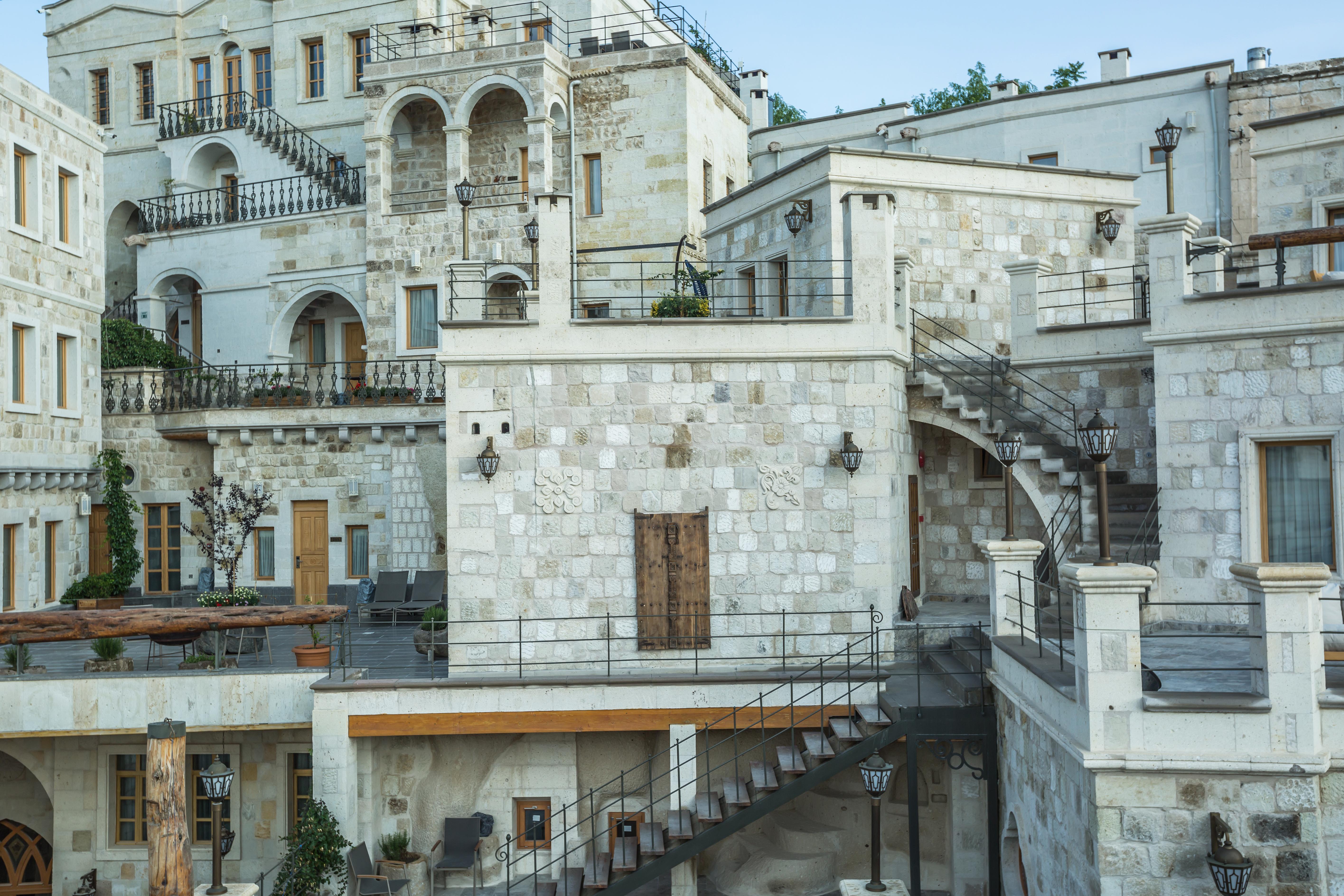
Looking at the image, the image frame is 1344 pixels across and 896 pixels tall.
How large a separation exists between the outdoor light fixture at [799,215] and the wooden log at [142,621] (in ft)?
27.5

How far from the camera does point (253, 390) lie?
72.6ft

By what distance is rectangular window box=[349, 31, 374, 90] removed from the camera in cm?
2584

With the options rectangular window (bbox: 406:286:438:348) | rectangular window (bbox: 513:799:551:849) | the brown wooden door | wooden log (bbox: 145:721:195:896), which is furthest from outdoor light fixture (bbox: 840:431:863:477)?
the brown wooden door

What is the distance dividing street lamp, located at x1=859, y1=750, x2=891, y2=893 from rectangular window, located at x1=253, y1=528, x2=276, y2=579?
552 inches

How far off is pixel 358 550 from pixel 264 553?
1.93 m

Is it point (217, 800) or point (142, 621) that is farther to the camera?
point (142, 621)

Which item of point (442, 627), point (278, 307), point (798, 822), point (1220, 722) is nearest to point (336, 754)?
point (442, 627)

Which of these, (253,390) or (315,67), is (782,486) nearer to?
(253,390)

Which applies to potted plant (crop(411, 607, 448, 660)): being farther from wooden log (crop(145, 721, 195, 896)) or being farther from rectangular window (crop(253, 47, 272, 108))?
rectangular window (crop(253, 47, 272, 108))

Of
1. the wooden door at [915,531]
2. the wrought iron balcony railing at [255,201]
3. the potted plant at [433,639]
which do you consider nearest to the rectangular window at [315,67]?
the wrought iron balcony railing at [255,201]

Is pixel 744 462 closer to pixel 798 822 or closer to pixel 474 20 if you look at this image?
pixel 798 822

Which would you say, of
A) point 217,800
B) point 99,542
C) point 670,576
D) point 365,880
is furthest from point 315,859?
point 99,542

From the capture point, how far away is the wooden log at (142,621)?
489 inches

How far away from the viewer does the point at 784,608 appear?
13445 millimetres
